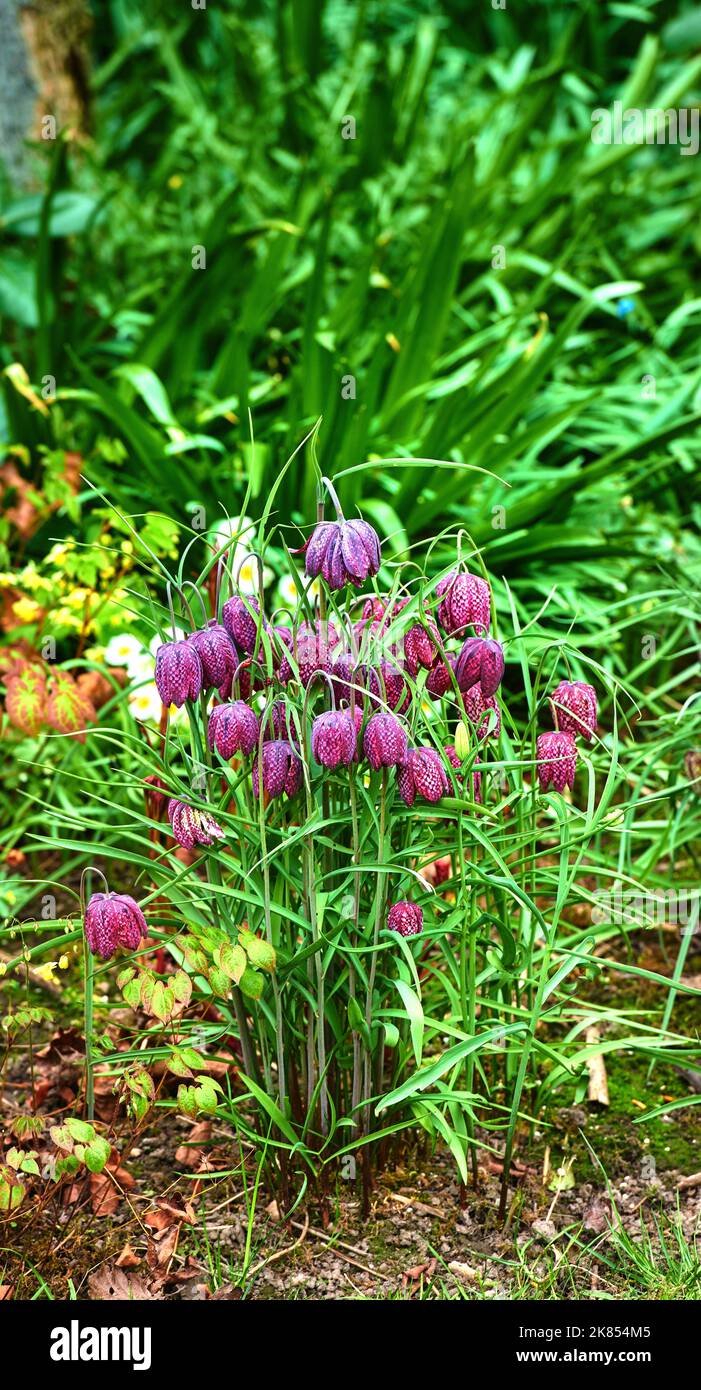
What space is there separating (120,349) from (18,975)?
190 centimetres

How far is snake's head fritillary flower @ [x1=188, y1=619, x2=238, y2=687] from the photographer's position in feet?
4.91

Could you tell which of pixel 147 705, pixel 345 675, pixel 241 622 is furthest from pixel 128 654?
pixel 345 675

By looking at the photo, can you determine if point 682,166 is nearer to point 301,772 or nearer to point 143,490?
point 143,490

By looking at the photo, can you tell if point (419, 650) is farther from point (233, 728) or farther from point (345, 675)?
point (233, 728)

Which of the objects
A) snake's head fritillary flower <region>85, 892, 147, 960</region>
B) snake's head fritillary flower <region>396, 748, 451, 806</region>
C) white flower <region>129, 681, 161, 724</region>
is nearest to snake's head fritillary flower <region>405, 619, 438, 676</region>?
snake's head fritillary flower <region>396, 748, 451, 806</region>

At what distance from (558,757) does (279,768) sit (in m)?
0.34

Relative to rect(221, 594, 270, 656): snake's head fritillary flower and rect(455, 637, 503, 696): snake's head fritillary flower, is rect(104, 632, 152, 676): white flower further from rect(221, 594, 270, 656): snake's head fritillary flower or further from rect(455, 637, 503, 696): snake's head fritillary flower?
rect(455, 637, 503, 696): snake's head fritillary flower

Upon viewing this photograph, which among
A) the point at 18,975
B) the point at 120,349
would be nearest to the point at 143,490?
the point at 120,349

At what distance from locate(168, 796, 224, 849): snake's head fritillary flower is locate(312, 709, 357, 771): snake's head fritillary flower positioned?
19 cm

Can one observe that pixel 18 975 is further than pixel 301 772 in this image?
Yes

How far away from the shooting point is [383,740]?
55.5 inches

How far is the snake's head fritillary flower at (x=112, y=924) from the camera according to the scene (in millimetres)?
1498

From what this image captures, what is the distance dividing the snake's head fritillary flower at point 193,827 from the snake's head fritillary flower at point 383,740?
0.22 metres

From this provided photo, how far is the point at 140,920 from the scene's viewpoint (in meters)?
1.53
